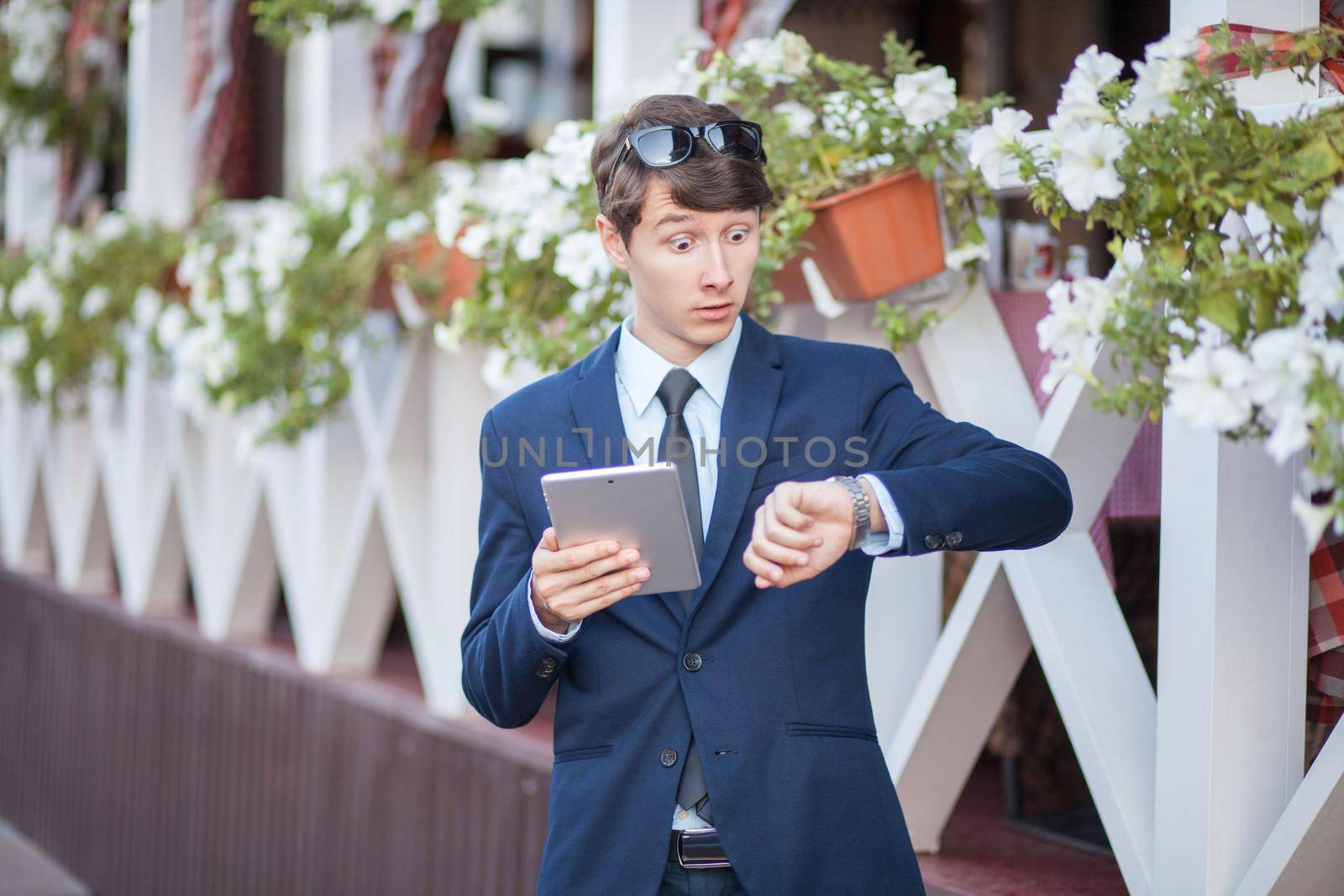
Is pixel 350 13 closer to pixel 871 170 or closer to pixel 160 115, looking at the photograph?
pixel 871 170

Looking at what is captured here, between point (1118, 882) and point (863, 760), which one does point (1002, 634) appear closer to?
point (1118, 882)

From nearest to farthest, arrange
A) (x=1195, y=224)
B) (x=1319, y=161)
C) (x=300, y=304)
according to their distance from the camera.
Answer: (x=1319, y=161), (x=1195, y=224), (x=300, y=304)

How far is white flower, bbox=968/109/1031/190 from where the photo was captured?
57.1 inches

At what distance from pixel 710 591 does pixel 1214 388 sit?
57 centimetres

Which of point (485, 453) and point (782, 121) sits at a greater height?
point (782, 121)

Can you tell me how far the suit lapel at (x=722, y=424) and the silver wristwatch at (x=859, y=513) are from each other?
173 mm

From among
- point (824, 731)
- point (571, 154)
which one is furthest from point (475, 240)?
point (824, 731)

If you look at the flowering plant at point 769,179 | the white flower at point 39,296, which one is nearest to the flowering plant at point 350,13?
the flowering plant at point 769,179

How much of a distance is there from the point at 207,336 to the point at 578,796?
2249 mm

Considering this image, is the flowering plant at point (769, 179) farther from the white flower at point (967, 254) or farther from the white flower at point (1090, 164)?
the white flower at point (1090, 164)

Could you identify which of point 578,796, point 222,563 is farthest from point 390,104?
point 578,796

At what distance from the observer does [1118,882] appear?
2047mm

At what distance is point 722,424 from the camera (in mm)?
1487

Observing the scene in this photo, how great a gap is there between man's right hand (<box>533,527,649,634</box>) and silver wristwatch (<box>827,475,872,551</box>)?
20 centimetres
